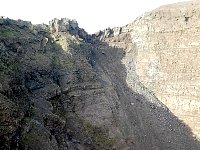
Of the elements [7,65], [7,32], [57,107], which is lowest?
[57,107]

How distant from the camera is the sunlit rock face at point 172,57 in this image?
46188 mm

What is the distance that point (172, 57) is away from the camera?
164 feet

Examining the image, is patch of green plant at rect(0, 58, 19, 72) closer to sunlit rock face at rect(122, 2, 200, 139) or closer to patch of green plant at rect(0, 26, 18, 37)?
patch of green plant at rect(0, 26, 18, 37)

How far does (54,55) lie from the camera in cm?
4453

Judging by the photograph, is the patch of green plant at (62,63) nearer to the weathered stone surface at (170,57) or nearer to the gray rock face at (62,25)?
the gray rock face at (62,25)

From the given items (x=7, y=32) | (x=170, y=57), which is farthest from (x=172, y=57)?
(x=7, y=32)

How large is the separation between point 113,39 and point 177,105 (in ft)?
55.3

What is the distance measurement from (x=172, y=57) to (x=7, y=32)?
22430 mm

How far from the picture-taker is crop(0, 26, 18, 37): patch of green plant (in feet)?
131

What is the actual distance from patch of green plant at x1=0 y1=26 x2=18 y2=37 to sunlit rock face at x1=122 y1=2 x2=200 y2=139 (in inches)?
676

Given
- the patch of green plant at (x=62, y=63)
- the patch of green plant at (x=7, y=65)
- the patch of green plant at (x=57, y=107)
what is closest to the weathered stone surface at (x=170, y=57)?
the patch of green plant at (x=62, y=63)

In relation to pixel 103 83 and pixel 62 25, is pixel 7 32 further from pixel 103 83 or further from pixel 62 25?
pixel 103 83

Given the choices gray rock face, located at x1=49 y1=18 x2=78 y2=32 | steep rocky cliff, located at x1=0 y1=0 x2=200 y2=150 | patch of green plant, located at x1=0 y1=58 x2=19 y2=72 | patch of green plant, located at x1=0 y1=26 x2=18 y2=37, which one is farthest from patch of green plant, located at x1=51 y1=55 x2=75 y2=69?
patch of green plant, located at x1=0 y1=58 x2=19 y2=72

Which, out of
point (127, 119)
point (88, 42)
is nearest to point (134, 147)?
point (127, 119)
